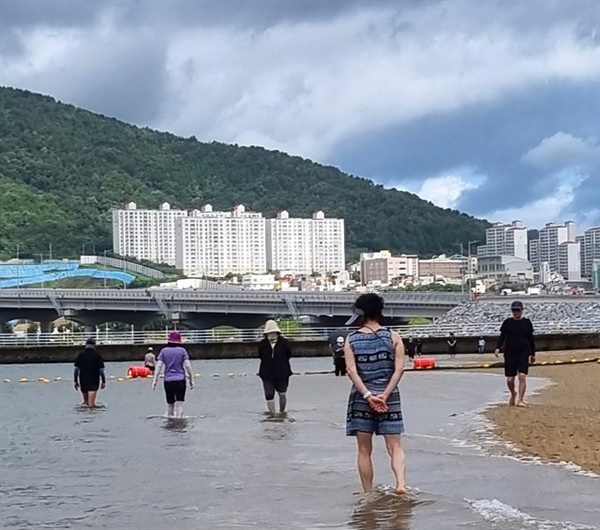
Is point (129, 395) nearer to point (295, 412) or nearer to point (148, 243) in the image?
point (295, 412)

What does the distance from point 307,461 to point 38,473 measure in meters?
2.75

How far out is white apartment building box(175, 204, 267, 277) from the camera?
19300 cm

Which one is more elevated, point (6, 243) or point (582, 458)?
point (6, 243)

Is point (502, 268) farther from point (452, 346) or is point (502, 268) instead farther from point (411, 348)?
point (411, 348)

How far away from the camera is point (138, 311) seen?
10319 cm

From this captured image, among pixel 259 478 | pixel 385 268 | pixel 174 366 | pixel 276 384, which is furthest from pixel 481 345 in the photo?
pixel 385 268

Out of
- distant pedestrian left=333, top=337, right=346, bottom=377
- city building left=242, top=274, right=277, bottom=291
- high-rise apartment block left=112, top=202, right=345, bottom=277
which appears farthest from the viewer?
high-rise apartment block left=112, top=202, right=345, bottom=277

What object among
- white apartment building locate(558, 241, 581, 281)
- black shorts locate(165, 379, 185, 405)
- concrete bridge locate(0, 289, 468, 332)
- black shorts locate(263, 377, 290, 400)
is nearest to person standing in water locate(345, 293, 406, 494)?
black shorts locate(263, 377, 290, 400)

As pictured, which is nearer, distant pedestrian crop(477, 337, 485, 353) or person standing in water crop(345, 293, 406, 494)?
person standing in water crop(345, 293, 406, 494)

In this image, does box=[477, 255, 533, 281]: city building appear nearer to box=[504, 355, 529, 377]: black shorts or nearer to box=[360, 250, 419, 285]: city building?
box=[360, 250, 419, 285]: city building

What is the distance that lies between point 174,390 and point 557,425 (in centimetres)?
575

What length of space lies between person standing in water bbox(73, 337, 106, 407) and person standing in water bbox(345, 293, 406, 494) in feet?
38.7

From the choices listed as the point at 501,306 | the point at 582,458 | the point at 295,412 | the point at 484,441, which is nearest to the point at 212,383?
the point at 295,412

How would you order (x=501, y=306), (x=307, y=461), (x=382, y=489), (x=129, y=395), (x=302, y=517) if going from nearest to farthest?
(x=302, y=517) → (x=382, y=489) → (x=307, y=461) → (x=129, y=395) → (x=501, y=306)
